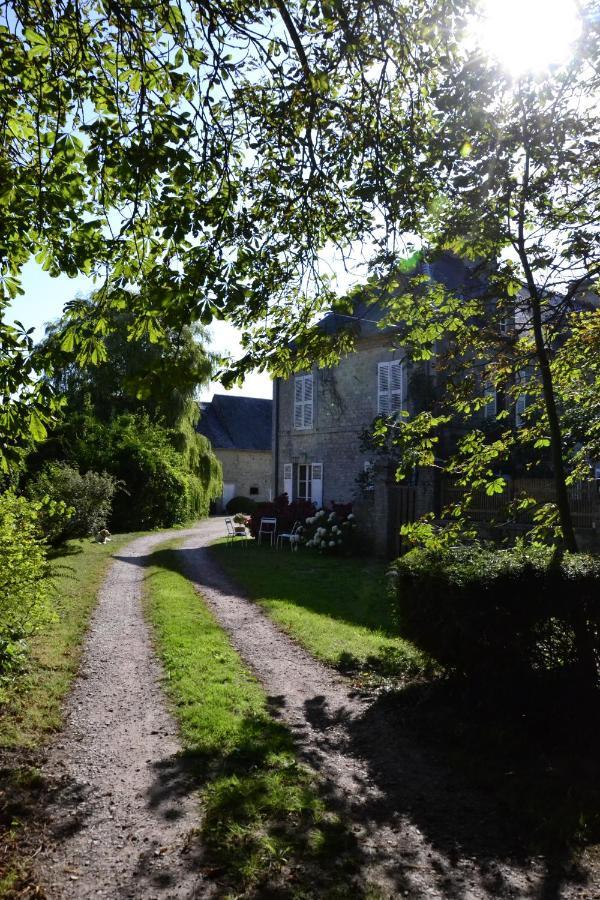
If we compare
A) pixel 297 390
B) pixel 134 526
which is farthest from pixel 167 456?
pixel 297 390

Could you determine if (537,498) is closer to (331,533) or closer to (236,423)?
(331,533)

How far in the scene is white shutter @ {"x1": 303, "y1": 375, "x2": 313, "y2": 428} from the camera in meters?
24.5

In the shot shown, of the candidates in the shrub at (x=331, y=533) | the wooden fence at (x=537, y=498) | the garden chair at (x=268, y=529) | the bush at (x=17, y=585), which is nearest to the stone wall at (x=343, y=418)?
the garden chair at (x=268, y=529)

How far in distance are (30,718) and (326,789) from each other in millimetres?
2741

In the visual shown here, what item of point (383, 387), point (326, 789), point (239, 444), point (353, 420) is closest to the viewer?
point (326, 789)

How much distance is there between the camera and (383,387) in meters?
21.6

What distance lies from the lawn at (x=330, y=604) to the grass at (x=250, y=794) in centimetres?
147

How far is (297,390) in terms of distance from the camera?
83.1 feet

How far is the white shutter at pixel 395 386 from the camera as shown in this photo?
20922mm

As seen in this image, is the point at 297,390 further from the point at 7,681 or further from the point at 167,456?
the point at 7,681

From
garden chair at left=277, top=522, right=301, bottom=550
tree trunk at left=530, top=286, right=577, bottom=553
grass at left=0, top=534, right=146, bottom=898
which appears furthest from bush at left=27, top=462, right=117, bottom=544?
tree trunk at left=530, top=286, right=577, bottom=553

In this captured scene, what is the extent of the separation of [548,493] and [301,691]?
879 centimetres

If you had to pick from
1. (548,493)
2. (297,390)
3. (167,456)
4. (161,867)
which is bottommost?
(161,867)

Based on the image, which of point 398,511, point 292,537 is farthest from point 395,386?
point 292,537
